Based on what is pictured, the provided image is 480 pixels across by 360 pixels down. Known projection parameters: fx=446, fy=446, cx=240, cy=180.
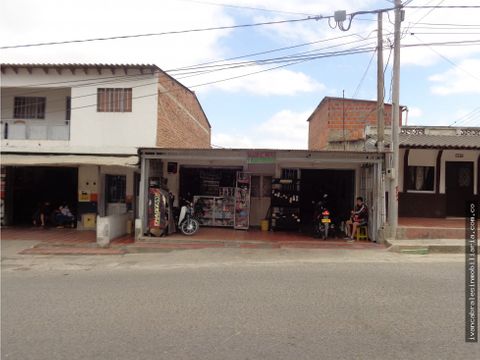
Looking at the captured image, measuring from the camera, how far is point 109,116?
608 inches

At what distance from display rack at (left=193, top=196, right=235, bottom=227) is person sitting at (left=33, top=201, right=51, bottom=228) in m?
6.05

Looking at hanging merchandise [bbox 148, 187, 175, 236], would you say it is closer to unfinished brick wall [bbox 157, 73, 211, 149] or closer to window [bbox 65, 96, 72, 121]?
unfinished brick wall [bbox 157, 73, 211, 149]

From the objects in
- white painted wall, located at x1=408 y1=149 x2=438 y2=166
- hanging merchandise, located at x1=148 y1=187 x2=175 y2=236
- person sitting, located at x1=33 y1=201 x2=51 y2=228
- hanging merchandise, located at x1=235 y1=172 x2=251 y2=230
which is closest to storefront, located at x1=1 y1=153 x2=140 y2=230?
person sitting, located at x1=33 y1=201 x2=51 y2=228

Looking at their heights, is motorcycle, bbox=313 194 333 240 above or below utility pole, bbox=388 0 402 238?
Answer: below

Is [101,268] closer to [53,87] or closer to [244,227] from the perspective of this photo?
[244,227]

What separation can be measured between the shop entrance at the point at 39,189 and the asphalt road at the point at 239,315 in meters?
9.52

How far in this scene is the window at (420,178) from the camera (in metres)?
16.2

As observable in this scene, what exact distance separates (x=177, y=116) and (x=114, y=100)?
3699 mm

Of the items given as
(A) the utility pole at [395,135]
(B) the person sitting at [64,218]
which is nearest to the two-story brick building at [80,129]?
(B) the person sitting at [64,218]

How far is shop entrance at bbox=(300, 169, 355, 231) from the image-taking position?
52.1 ft

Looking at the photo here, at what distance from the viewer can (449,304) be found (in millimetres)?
6082

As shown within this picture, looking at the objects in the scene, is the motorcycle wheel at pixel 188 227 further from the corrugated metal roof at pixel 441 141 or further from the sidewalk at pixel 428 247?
the corrugated metal roof at pixel 441 141

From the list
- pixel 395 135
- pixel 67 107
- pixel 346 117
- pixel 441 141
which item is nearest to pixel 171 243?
pixel 395 135

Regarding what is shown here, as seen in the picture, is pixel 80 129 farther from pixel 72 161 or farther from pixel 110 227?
pixel 110 227
